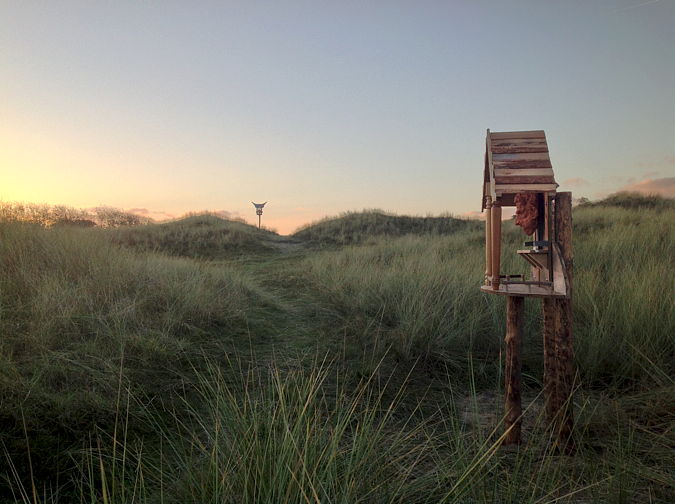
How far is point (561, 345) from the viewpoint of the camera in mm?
2922

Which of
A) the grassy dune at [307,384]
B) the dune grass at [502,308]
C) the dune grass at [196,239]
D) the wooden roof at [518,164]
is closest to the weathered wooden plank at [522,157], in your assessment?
the wooden roof at [518,164]

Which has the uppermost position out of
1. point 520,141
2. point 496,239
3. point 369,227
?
point 369,227

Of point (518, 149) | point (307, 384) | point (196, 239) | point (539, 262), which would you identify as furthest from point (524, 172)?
point (196, 239)

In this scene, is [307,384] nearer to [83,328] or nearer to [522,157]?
[522,157]

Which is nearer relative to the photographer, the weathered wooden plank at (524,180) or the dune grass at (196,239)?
the weathered wooden plank at (524,180)

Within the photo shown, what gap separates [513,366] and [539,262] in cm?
74

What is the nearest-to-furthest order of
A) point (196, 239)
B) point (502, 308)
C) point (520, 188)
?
point (520, 188)
point (502, 308)
point (196, 239)

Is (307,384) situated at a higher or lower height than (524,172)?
lower

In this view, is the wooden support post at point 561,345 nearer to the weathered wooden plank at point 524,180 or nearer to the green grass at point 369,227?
the weathered wooden plank at point 524,180

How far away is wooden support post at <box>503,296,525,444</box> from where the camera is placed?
3.02 m

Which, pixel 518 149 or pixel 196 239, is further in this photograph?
pixel 196 239

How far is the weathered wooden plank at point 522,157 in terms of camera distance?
9.70 ft

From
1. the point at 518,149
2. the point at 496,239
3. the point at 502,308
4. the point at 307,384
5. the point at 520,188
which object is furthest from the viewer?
the point at 502,308

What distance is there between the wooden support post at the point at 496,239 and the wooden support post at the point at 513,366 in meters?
0.24
